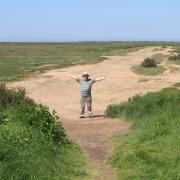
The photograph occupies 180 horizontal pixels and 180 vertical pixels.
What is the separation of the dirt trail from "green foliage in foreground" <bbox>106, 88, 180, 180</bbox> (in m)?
0.34

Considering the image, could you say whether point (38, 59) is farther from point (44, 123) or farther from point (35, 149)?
point (35, 149)

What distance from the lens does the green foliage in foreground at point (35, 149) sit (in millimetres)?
8102

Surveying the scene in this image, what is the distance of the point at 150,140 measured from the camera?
36.5 ft

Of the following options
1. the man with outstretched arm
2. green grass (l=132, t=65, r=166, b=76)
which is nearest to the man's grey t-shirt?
the man with outstretched arm

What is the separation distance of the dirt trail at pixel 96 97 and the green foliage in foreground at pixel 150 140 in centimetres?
34

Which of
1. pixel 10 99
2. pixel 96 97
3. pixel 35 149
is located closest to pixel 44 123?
pixel 35 149

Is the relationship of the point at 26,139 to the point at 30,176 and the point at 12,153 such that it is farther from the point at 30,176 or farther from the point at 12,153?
the point at 30,176

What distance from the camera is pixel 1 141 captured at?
923cm

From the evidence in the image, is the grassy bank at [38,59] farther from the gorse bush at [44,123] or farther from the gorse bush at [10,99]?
the gorse bush at [44,123]

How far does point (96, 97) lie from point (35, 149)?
40.6ft

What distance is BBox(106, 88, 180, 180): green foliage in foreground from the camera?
9.03 metres

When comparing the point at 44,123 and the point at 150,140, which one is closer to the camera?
the point at 150,140

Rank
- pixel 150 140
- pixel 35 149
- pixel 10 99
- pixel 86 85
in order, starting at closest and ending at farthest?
1. pixel 35 149
2. pixel 150 140
3. pixel 10 99
4. pixel 86 85

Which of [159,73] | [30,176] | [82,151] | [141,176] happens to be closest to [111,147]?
[82,151]
